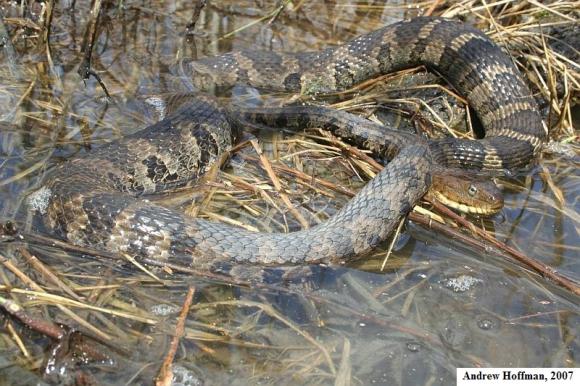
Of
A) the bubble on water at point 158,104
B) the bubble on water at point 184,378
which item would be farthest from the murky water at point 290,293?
the bubble on water at point 158,104

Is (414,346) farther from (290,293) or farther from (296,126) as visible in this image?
(296,126)

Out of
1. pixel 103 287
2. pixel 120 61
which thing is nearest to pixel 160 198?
pixel 103 287

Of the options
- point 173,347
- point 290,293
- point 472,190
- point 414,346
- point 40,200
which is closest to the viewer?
point 173,347

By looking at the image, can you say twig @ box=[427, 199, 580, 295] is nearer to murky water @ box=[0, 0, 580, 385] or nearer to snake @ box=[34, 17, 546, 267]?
murky water @ box=[0, 0, 580, 385]

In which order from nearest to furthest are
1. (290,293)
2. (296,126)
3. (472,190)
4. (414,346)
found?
(414,346), (290,293), (472,190), (296,126)

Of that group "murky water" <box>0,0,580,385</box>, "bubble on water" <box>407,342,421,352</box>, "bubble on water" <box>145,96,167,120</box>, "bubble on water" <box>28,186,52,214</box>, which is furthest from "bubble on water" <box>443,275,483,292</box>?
"bubble on water" <box>145,96,167,120</box>

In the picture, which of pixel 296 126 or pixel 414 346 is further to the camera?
pixel 296 126

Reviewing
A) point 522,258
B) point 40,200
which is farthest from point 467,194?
point 40,200
